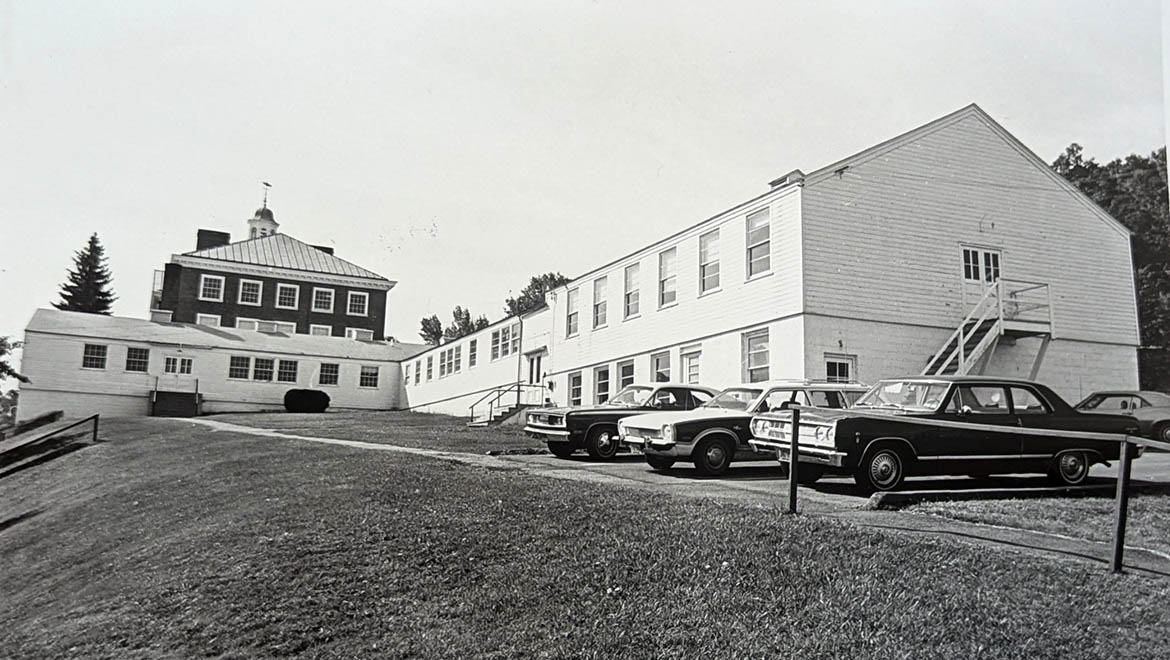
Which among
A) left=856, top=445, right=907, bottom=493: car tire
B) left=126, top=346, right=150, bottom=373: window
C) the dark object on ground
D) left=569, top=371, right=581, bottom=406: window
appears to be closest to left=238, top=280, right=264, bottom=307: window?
left=126, top=346, right=150, bottom=373: window

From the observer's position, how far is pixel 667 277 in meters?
23.4

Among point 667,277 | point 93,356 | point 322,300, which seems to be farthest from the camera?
point 322,300

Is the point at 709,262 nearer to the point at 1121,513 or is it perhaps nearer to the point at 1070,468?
the point at 1070,468

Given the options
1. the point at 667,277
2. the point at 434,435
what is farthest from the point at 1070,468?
the point at 434,435

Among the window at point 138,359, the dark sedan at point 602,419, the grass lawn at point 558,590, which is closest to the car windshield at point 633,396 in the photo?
the dark sedan at point 602,419

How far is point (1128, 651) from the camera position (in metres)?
4.96

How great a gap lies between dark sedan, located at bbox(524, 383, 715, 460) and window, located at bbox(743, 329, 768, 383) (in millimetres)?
4292

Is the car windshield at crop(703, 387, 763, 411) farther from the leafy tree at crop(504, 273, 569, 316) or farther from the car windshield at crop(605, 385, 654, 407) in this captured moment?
the leafy tree at crop(504, 273, 569, 316)

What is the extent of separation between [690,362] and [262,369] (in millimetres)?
29732

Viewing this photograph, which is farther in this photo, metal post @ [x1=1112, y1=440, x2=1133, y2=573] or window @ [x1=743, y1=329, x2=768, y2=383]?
window @ [x1=743, y1=329, x2=768, y2=383]

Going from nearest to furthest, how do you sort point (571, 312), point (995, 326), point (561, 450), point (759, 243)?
point (561, 450) → point (995, 326) → point (759, 243) → point (571, 312)

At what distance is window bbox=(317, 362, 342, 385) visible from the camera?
Answer: 151 feet

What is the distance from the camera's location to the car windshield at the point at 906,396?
1048 cm

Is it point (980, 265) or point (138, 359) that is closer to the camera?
point (980, 265)
